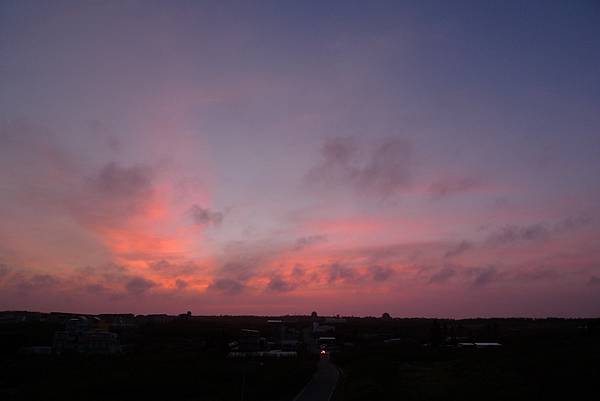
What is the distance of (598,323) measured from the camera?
335 ft

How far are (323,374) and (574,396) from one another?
2454 cm

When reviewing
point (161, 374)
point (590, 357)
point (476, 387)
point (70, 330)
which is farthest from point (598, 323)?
point (70, 330)

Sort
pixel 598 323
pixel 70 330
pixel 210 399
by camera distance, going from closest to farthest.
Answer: pixel 210 399, pixel 70 330, pixel 598 323

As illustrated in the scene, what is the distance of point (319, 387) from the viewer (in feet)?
124

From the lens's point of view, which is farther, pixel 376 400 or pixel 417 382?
pixel 417 382

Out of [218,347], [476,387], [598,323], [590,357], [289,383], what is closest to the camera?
[476,387]

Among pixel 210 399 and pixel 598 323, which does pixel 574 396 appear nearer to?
pixel 210 399

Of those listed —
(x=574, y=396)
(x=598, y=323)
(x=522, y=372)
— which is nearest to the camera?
(x=574, y=396)

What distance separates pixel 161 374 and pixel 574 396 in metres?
31.6

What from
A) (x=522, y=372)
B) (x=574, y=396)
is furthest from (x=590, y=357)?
(x=574, y=396)

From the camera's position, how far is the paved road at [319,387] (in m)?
31.7

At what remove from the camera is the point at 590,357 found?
46531mm

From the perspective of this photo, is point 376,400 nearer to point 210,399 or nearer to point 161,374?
point 210,399

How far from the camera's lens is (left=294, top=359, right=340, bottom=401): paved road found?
1248 inches
